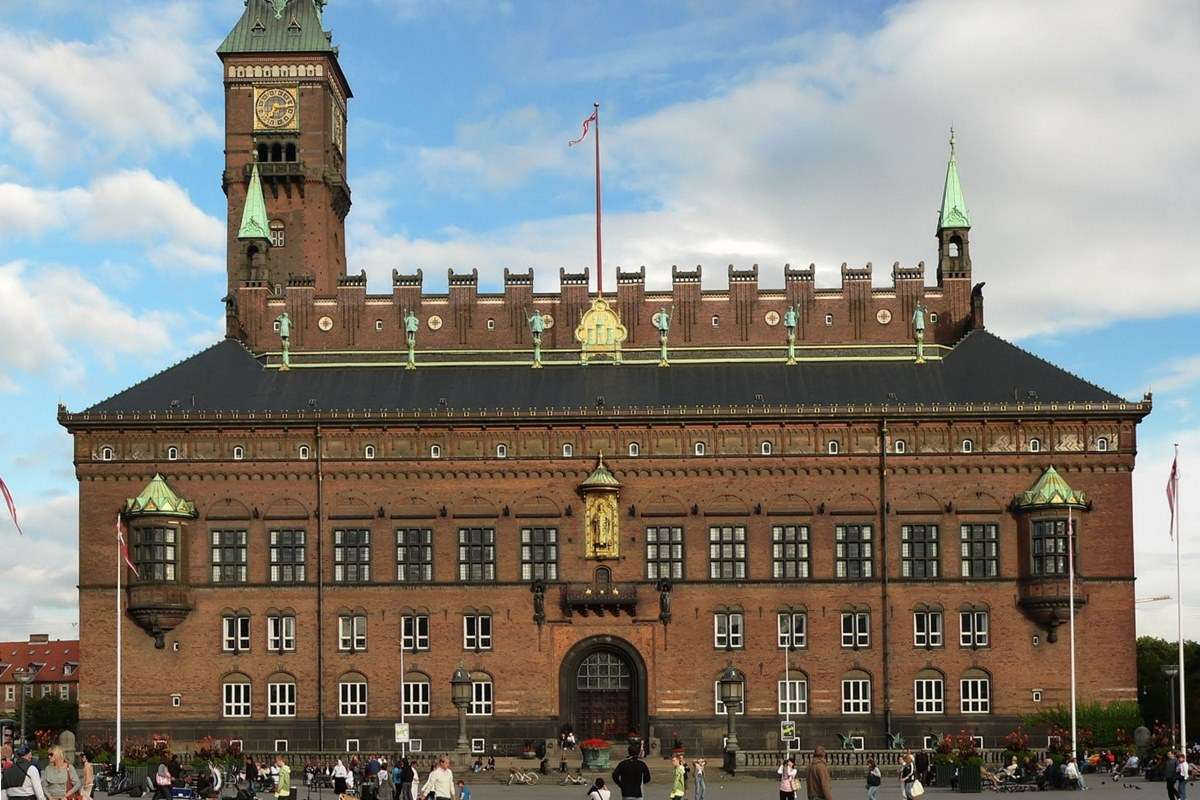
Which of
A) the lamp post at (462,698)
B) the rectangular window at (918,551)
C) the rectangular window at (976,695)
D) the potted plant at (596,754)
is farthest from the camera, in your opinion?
the rectangular window at (918,551)

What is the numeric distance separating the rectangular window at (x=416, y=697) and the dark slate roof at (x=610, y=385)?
40.5 ft

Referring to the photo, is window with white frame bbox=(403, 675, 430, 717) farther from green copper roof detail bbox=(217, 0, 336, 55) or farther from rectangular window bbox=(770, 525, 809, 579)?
green copper roof detail bbox=(217, 0, 336, 55)

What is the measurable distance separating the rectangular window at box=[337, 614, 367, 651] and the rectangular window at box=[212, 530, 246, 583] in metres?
4.79

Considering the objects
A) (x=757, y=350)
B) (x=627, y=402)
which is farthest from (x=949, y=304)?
(x=627, y=402)

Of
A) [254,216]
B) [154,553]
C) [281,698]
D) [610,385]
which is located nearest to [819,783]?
[281,698]

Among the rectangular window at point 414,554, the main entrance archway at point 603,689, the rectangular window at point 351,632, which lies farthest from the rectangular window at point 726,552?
the rectangular window at point 351,632

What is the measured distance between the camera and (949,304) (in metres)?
88.6

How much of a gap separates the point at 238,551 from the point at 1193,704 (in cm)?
5952

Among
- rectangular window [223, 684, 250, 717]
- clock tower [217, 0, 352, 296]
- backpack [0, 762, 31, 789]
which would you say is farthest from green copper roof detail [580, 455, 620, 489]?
backpack [0, 762, 31, 789]

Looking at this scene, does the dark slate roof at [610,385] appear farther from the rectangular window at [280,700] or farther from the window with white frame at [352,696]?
the rectangular window at [280,700]

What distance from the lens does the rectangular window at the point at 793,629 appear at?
82.0 metres

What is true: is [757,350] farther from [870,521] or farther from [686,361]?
[870,521]

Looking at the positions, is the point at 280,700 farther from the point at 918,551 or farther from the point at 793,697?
the point at 918,551

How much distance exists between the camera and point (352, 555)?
83.2 m
